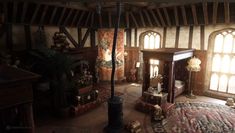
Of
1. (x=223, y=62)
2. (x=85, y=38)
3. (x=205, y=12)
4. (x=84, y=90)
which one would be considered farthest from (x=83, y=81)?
(x=223, y=62)

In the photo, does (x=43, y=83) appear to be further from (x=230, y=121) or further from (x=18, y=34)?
(x=230, y=121)

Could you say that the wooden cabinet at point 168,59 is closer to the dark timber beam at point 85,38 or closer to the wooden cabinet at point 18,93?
the dark timber beam at point 85,38

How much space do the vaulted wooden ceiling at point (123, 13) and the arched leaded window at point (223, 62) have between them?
2.45 ft

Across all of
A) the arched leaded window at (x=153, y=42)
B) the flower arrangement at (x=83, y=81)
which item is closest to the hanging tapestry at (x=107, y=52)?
the arched leaded window at (x=153, y=42)

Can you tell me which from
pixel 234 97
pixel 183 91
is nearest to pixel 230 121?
pixel 234 97

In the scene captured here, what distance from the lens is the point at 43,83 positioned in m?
6.31

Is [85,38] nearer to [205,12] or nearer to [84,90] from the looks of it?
[84,90]

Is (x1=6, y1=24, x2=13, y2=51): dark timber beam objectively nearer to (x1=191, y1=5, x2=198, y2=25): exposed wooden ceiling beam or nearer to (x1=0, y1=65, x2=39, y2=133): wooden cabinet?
(x1=0, y1=65, x2=39, y2=133): wooden cabinet

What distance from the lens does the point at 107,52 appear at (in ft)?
30.7

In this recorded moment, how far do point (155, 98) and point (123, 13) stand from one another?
4978 millimetres

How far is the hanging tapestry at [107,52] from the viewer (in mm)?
9258

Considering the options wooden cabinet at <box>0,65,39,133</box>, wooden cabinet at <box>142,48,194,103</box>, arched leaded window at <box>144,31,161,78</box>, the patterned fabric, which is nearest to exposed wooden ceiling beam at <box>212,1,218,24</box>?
wooden cabinet at <box>142,48,194,103</box>

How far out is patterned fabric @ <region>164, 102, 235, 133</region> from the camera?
517 centimetres

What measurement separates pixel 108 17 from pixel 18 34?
13.7ft
